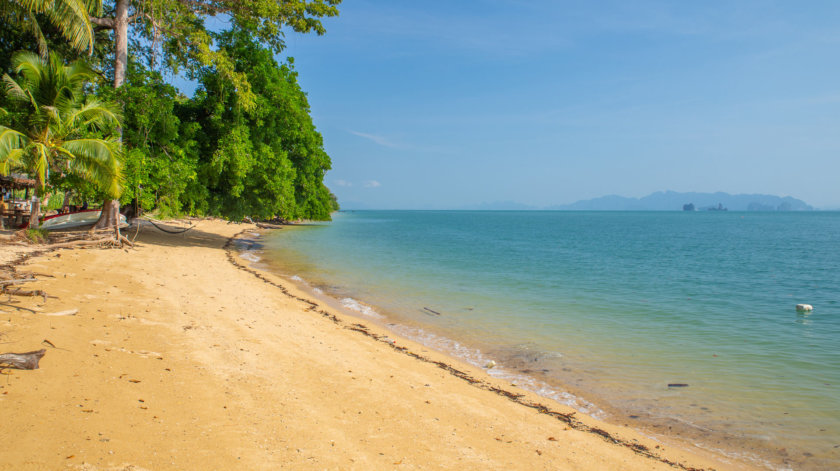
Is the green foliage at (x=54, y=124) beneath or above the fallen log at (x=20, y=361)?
above

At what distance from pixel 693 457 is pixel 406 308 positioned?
8.77 m

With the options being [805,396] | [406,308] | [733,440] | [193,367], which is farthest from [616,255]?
[193,367]

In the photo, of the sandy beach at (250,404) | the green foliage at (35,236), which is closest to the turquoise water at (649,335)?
the sandy beach at (250,404)

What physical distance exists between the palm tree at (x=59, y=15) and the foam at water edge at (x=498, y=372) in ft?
47.6

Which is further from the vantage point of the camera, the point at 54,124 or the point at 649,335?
the point at 54,124

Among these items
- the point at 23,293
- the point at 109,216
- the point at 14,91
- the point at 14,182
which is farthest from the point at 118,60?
the point at 23,293

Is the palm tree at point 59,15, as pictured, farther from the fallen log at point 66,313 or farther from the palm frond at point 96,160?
the fallen log at point 66,313

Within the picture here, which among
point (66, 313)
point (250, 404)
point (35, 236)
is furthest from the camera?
point (35, 236)

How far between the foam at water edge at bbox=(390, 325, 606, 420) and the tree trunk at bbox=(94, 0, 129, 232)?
12890 mm

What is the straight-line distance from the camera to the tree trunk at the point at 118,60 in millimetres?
17266

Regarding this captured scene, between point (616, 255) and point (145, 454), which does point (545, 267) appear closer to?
point (616, 255)

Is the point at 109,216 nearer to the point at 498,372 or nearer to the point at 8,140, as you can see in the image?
the point at 8,140

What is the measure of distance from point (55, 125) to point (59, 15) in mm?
3852

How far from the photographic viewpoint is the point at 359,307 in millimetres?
13203
